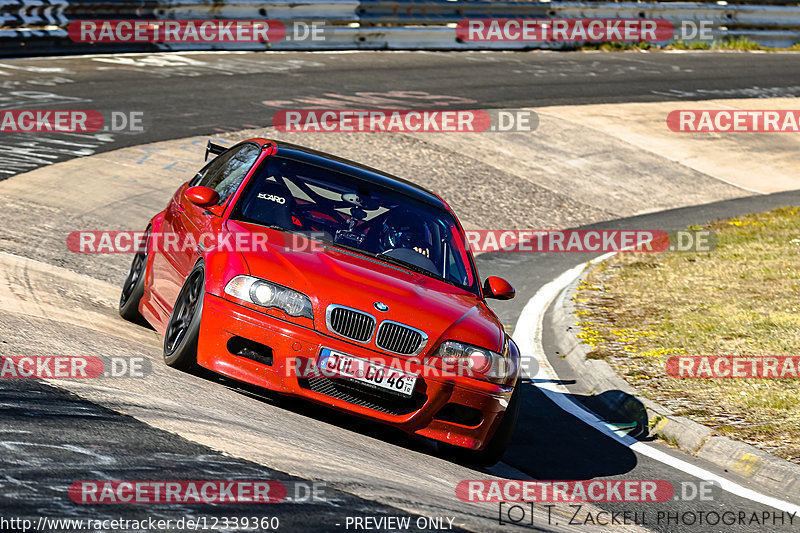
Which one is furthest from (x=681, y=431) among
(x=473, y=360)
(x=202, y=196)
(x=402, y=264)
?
(x=202, y=196)

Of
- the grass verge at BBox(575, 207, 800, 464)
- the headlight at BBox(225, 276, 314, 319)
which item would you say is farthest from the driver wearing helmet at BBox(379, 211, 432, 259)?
the grass verge at BBox(575, 207, 800, 464)

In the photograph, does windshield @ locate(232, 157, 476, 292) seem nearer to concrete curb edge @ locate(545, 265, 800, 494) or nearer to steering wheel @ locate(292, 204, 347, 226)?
steering wheel @ locate(292, 204, 347, 226)

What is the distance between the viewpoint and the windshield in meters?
7.38

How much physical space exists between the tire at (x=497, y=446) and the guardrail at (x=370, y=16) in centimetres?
1531

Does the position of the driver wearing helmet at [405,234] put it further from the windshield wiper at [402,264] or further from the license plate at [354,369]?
the license plate at [354,369]

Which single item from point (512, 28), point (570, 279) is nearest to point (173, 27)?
point (512, 28)

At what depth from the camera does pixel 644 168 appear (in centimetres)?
1864

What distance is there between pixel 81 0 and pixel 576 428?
15.1m

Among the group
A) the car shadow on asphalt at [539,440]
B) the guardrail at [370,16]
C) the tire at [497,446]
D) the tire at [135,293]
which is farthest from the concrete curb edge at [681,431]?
the guardrail at [370,16]

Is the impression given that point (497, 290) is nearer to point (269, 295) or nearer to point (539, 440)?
point (539, 440)

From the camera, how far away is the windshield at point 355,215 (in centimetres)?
738

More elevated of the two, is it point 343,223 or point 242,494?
point 343,223

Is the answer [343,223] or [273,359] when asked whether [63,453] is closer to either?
[273,359]

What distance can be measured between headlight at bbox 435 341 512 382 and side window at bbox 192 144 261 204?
219 centimetres
